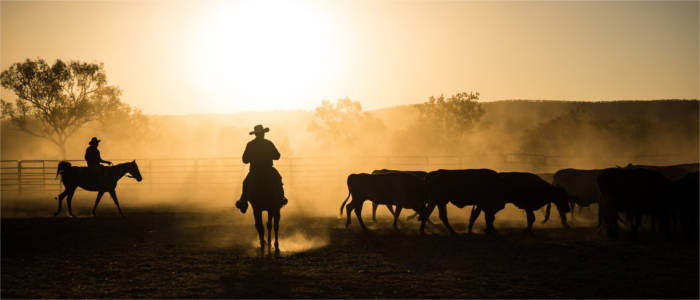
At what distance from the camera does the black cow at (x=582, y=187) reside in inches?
576

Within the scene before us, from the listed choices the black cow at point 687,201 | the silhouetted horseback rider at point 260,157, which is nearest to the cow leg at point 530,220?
the black cow at point 687,201

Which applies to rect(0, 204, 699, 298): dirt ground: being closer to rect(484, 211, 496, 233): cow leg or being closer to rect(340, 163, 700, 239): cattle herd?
rect(484, 211, 496, 233): cow leg

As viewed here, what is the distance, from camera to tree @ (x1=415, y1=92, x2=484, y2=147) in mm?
52156

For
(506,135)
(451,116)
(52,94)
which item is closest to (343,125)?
(451,116)

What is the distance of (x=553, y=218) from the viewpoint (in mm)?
15758

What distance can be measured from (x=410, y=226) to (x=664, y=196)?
17.2ft

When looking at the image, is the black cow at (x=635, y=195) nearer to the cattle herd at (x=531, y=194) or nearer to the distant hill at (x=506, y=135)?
the cattle herd at (x=531, y=194)

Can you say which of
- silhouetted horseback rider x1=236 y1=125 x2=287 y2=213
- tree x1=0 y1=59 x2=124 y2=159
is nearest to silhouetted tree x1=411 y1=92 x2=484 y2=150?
tree x1=0 y1=59 x2=124 y2=159

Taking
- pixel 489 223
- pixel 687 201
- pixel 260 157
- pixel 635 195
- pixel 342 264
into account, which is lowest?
pixel 342 264

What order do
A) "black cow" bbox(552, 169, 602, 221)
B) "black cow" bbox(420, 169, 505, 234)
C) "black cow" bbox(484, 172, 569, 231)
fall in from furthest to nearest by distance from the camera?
"black cow" bbox(552, 169, 602, 221), "black cow" bbox(484, 172, 569, 231), "black cow" bbox(420, 169, 505, 234)

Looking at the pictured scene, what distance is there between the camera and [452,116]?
173ft

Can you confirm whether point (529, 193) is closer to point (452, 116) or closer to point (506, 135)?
point (452, 116)

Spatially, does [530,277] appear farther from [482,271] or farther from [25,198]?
[25,198]

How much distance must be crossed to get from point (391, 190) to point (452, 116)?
41.0 m
